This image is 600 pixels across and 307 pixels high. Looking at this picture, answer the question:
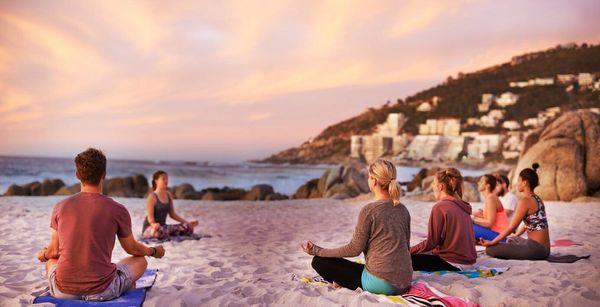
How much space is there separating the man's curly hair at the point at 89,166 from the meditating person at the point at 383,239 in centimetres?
167

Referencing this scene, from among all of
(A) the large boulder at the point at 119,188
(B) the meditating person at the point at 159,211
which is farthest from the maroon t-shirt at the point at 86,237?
(A) the large boulder at the point at 119,188

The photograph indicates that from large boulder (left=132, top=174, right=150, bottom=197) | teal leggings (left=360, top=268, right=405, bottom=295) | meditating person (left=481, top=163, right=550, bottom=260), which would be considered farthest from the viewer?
large boulder (left=132, top=174, right=150, bottom=197)

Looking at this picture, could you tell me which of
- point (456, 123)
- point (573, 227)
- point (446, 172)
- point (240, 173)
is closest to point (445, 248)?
point (446, 172)

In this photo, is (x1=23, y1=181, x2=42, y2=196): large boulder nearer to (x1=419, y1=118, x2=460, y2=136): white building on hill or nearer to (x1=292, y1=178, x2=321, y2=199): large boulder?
(x1=292, y1=178, x2=321, y2=199): large boulder

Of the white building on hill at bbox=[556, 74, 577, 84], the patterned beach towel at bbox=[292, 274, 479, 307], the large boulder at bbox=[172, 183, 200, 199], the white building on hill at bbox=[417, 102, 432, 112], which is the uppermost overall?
the white building on hill at bbox=[556, 74, 577, 84]

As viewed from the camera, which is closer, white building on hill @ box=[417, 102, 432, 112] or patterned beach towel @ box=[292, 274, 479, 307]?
patterned beach towel @ box=[292, 274, 479, 307]

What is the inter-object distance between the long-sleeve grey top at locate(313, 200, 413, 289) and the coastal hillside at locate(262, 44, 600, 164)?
141 feet

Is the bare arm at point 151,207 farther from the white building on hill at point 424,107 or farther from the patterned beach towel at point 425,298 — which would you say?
the white building on hill at point 424,107

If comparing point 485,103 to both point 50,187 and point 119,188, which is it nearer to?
point 119,188

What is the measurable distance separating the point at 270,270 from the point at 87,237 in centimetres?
256

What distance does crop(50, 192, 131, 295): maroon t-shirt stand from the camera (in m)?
3.04

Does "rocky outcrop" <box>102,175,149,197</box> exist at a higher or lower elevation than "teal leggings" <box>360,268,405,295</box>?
lower

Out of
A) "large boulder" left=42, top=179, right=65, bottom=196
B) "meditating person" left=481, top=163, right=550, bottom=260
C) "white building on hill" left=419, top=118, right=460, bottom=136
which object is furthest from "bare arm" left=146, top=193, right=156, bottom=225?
"white building on hill" left=419, top=118, right=460, bottom=136

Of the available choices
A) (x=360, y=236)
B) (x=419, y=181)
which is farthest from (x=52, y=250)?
(x=419, y=181)
